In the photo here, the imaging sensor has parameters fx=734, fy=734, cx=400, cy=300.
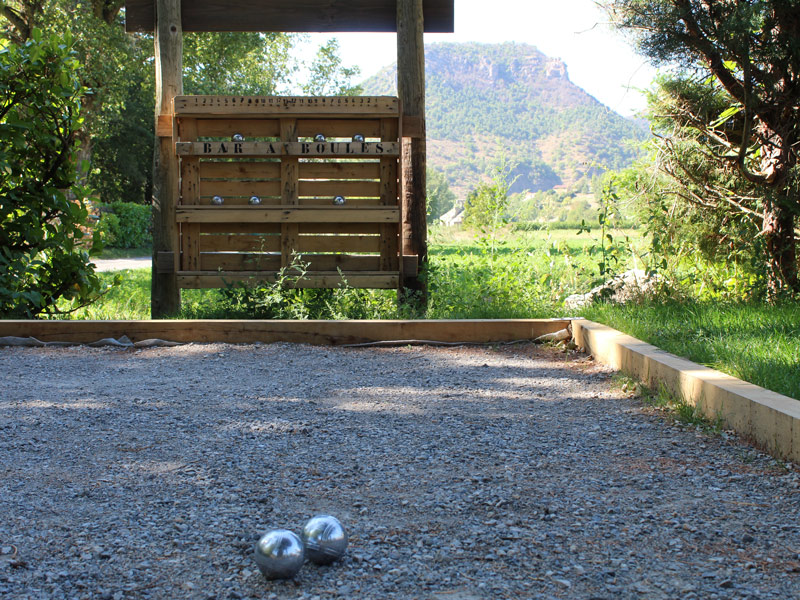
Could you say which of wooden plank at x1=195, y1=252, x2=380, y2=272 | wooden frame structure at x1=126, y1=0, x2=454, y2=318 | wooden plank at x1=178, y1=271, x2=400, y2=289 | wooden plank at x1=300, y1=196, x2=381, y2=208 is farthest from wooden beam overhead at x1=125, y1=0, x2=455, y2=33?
wooden plank at x1=178, y1=271, x2=400, y2=289

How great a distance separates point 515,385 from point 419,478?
5.20 ft

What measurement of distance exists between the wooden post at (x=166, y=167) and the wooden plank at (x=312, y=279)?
1.07 ft

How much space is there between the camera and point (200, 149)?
20.5 ft

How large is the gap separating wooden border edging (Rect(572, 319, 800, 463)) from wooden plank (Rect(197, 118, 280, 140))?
136 inches

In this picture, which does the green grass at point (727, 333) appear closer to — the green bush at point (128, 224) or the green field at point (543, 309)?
the green field at point (543, 309)

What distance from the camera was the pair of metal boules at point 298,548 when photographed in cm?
176

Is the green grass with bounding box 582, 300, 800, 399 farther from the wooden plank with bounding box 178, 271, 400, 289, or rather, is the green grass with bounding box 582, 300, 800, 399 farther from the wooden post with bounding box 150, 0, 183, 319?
the wooden post with bounding box 150, 0, 183, 319

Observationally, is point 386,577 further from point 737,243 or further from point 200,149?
point 737,243

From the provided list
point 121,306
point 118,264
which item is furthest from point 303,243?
point 118,264

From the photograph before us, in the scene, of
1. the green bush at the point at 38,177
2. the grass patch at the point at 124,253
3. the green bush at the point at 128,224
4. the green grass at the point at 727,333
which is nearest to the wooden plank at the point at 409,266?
the green grass at the point at 727,333

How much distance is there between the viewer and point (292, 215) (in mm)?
6211

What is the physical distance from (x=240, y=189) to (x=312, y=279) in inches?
40.2

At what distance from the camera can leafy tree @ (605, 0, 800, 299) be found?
537cm

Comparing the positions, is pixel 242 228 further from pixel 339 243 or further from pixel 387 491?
pixel 387 491
